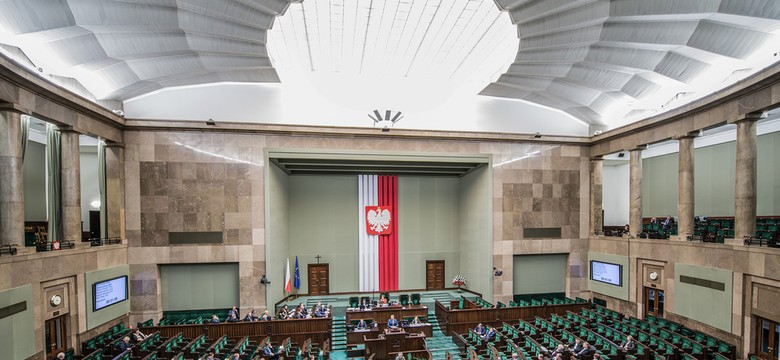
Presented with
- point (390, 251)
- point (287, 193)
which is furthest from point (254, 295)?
point (390, 251)

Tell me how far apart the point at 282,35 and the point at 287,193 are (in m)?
8.82

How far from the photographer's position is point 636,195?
16547mm

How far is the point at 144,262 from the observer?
606 inches

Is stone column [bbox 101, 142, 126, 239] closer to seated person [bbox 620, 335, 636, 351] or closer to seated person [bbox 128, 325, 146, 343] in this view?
seated person [bbox 128, 325, 146, 343]

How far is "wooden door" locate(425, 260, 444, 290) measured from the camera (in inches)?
838

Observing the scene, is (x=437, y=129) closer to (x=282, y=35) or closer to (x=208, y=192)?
(x=282, y=35)

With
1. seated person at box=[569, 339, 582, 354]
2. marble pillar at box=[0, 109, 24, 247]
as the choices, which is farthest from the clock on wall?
marble pillar at box=[0, 109, 24, 247]

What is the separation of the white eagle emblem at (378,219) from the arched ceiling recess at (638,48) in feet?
27.5

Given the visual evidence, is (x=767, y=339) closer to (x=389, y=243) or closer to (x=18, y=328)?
(x=389, y=243)

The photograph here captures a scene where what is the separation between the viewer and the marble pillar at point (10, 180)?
396 inches

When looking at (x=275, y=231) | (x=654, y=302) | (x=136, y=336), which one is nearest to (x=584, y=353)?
(x=654, y=302)

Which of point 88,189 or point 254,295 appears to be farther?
point 88,189

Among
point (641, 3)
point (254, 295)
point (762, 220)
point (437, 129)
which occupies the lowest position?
point (254, 295)

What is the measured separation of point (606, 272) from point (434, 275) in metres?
8.43
